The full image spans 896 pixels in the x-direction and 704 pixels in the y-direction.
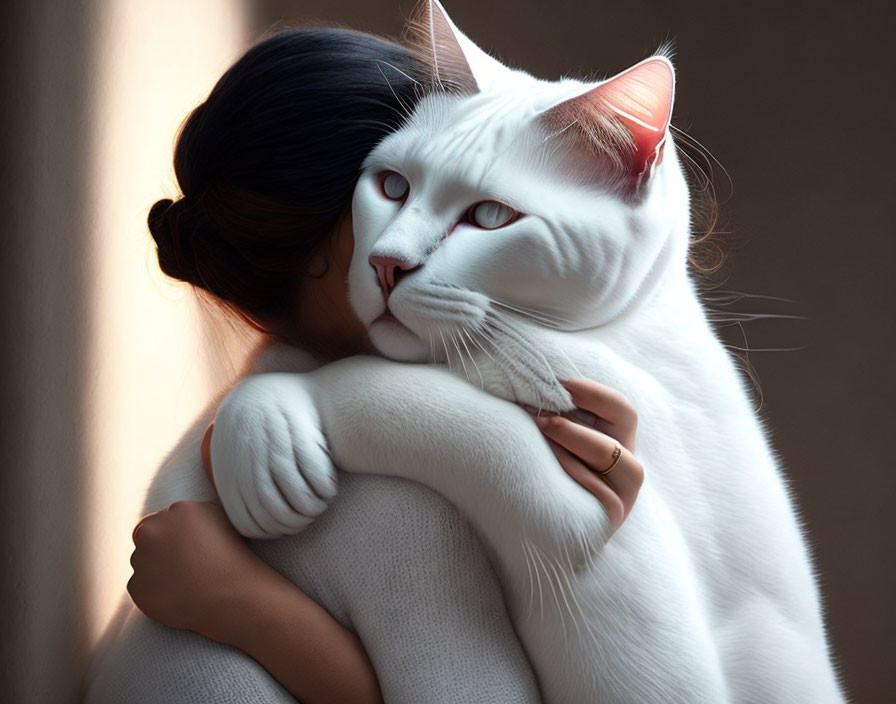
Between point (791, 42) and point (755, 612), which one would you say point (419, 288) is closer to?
point (755, 612)

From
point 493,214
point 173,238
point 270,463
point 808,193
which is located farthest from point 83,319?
point 808,193

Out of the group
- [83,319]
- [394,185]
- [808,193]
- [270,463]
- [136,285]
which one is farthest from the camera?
[808,193]

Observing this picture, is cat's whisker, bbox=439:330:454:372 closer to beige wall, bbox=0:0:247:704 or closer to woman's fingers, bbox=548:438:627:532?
woman's fingers, bbox=548:438:627:532

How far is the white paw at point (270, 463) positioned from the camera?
0.76 m

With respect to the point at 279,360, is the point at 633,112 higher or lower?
higher

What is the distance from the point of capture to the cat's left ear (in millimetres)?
787

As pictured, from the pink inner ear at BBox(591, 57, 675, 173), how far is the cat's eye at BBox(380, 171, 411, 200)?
0.60ft

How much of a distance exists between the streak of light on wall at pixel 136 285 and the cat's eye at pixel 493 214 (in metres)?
0.47

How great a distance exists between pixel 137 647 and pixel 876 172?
4.40ft

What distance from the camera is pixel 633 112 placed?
0.80 meters

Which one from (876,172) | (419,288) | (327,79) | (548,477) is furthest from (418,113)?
(876,172)

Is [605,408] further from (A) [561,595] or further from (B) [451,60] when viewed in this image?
(B) [451,60]

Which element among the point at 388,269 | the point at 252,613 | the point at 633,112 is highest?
the point at 633,112

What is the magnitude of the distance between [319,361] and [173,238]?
0.60 feet
